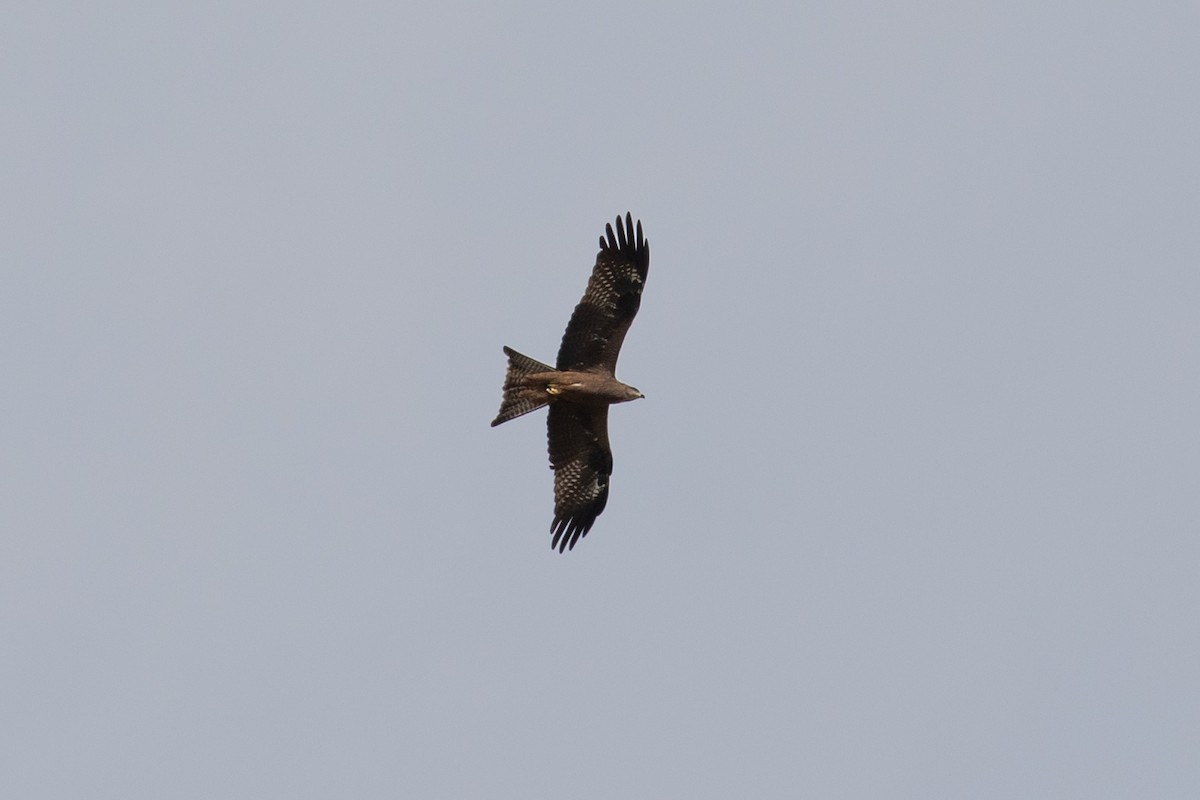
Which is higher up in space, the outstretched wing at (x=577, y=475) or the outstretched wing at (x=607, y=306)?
the outstretched wing at (x=607, y=306)

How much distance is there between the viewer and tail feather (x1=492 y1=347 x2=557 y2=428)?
894 inches

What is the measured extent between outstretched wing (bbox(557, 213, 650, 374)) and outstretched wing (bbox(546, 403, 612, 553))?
42.9 inches

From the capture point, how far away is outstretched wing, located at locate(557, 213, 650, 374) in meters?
22.9

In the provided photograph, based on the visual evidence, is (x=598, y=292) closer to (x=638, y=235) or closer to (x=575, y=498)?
(x=638, y=235)

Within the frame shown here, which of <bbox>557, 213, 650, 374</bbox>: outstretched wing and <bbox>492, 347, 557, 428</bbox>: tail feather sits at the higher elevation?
<bbox>557, 213, 650, 374</bbox>: outstretched wing

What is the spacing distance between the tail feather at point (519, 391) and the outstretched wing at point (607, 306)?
1.33 ft

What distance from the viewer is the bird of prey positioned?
74.4 ft

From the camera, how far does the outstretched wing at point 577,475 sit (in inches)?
933

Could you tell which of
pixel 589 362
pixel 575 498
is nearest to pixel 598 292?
pixel 589 362

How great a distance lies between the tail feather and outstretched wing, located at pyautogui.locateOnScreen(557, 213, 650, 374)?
41cm

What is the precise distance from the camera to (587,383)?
2259 cm

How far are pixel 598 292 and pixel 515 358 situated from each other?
4.27 ft

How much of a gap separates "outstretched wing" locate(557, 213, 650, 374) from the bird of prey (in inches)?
0.5

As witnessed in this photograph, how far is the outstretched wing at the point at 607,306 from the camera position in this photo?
22.9 m
